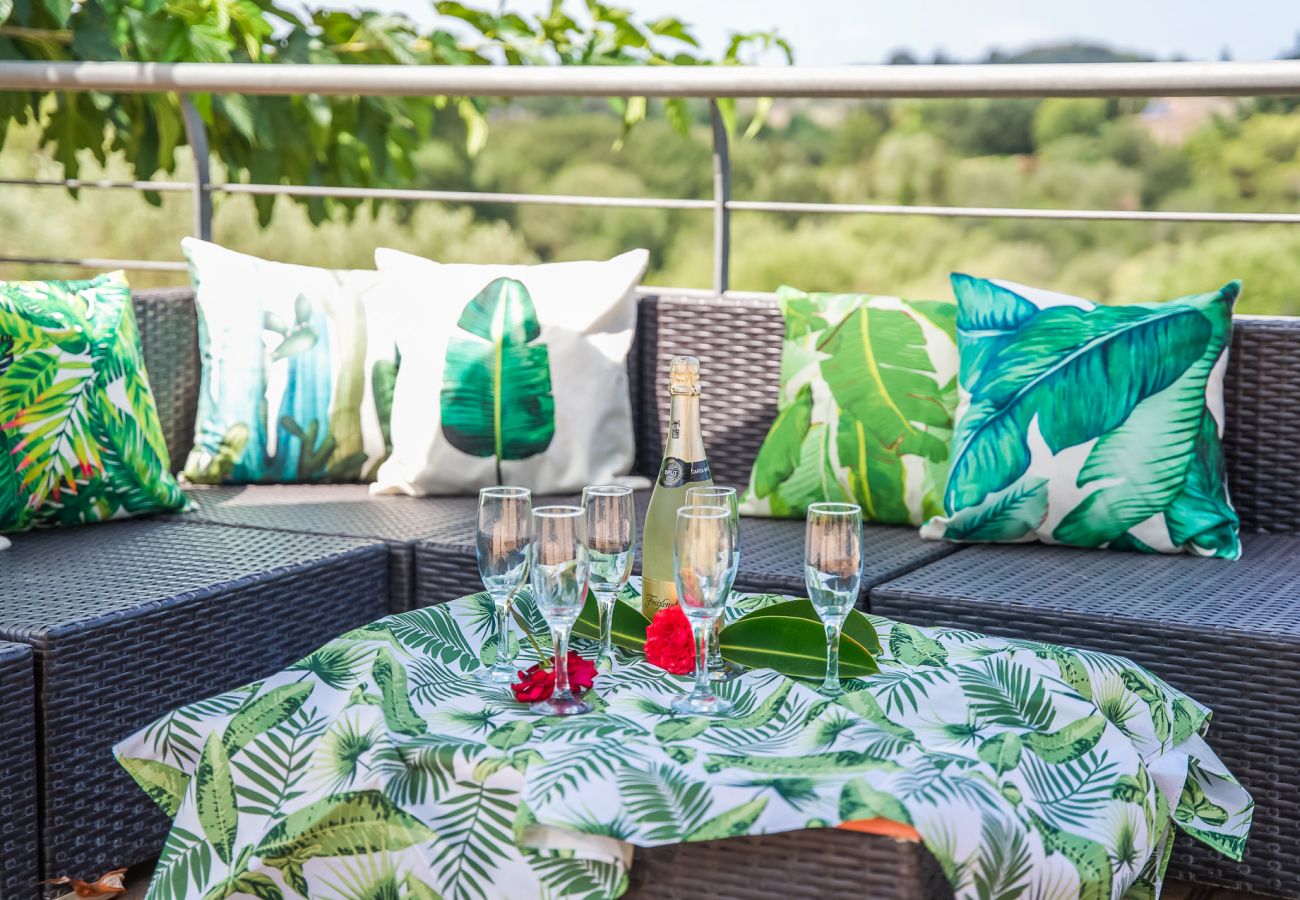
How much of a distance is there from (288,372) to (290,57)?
7.64ft

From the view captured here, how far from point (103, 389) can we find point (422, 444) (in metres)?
0.52

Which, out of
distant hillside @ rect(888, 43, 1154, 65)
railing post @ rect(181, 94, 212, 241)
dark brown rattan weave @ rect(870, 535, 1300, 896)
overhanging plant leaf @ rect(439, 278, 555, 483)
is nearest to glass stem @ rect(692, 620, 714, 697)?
dark brown rattan weave @ rect(870, 535, 1300, 896)

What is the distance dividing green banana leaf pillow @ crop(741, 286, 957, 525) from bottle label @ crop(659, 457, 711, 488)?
853mm

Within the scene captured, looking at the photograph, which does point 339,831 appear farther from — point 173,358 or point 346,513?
point 173,358

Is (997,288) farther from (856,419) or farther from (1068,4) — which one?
(1068,4)

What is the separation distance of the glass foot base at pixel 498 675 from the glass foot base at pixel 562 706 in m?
0.09

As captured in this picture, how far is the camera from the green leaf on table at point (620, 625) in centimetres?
150

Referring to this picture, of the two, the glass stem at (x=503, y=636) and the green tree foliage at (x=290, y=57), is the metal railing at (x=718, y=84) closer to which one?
the green tree foliage at (x=290, y=57)

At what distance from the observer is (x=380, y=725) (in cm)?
127

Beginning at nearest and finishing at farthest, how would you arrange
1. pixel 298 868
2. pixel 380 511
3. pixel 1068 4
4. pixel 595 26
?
pixel 298 868 → pixel 380 511 → pixel 595 26 → pixel 1068 4

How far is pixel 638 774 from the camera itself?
1.18 metres

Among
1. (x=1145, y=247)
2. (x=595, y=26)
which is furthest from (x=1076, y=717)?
(x=1145, y=247)

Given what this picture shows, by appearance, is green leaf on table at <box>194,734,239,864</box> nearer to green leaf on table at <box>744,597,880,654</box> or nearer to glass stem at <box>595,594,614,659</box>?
glass stem at <box>595,594,614,659</box>

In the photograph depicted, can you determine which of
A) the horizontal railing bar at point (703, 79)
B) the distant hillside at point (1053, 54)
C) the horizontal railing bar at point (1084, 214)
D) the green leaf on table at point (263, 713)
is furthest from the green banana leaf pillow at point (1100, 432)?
the distant hillside at point (1053, 54)
